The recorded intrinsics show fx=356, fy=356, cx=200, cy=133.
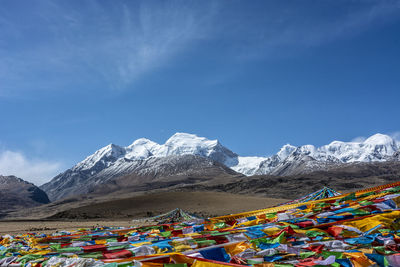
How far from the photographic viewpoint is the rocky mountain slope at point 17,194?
126062 millimetres

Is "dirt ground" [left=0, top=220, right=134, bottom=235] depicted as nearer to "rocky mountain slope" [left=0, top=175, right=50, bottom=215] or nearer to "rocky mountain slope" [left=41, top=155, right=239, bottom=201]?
"rocky mountain slope" [left=0, top=175, right=50, bottom=215]

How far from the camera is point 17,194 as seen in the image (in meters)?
143

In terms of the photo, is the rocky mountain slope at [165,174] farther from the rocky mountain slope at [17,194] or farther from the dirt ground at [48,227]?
the dirt ground at [48,227]

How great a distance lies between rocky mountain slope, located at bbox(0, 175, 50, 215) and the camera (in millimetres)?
126062

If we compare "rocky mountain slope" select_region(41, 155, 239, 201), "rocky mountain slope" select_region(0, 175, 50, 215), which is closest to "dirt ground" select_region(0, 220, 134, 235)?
"rocky mountain slope" select_region(0, 175, 50, 215)

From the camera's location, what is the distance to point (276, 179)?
96500 mm

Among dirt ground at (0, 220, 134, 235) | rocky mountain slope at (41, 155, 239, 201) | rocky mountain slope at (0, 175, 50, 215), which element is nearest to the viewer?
dirt ground at (0, 220, 134, 235)

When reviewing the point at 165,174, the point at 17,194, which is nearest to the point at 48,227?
the point at 17,194

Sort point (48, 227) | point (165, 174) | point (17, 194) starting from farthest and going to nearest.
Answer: point (165, 174) → point (17, 194) → point (48, 227)

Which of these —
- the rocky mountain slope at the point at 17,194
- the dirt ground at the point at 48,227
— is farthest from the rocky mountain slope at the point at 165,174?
the dirt ground at the point at 48,227

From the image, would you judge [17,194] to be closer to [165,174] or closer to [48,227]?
[165,174]

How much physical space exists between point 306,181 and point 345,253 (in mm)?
87873

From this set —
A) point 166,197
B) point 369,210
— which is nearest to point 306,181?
point 166,197

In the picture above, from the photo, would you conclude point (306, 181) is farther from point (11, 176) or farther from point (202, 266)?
point (11, 176)
